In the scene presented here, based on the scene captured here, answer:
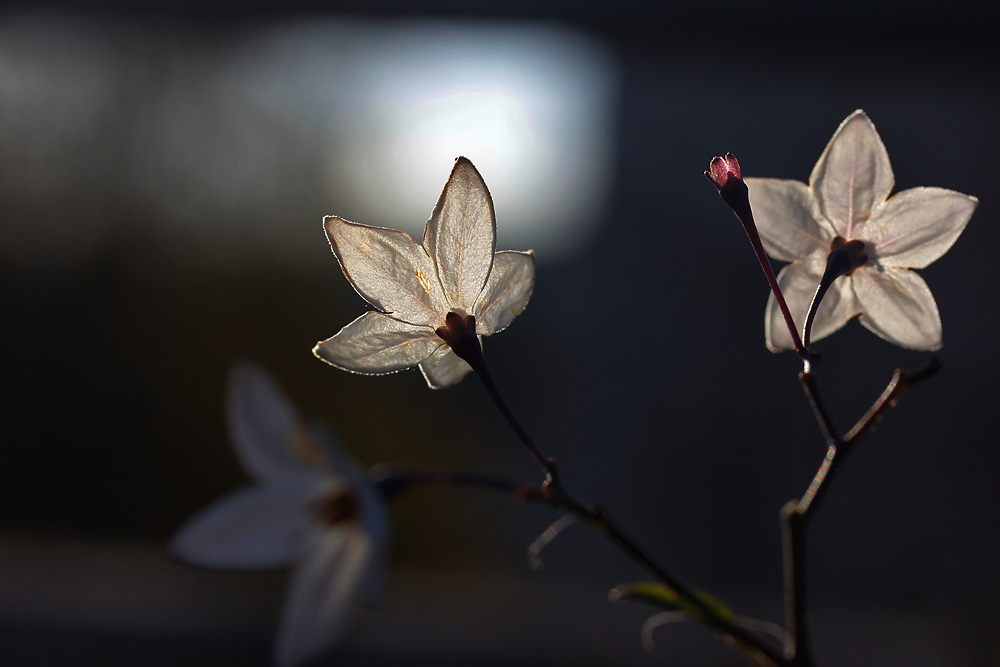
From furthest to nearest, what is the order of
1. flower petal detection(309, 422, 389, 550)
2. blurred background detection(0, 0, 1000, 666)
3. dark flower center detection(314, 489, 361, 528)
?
blurred background detection(0, 0, 1000, 666)
dark flower center detection(314, 489, 361, 528)
flower petal detection(309, 422, 389, 550)

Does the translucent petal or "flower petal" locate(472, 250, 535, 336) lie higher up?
"flower petal" locate(472, 250, 535, 336)

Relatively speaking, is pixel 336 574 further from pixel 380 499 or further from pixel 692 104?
pixel 692 104

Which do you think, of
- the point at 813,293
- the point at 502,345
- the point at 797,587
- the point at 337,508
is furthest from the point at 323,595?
the point at 502,345

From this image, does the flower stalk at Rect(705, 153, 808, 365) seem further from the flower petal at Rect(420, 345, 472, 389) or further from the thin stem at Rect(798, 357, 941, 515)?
the flower petal at Rect(420, 345, 472, 389)

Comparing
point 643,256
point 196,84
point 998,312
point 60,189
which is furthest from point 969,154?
point 60,189

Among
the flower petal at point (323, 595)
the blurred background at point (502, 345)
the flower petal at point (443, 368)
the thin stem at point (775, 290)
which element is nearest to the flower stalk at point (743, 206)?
the thin stem at point (775, 290)

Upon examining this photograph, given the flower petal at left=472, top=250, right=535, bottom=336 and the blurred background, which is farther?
the blurred background

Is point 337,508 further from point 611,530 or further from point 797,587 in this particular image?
point 797,587

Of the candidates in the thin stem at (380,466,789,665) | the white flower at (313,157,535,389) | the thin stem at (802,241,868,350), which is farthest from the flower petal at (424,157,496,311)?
the thin stem at (802,241,868,350)
